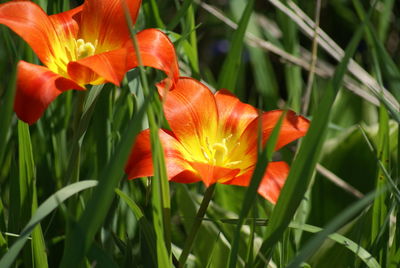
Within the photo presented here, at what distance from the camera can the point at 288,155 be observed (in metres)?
1.43

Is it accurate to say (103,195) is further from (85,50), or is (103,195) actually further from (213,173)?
(85,50)

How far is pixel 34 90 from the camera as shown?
0.78 meters

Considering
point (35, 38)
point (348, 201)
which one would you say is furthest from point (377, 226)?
point (35, 38)

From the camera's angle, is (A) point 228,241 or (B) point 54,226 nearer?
(A) point 228,241

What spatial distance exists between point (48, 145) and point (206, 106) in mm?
421

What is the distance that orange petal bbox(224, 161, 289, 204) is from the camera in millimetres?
838

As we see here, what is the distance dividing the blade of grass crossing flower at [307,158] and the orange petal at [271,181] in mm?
43

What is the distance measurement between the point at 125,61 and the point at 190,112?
0.14 metres

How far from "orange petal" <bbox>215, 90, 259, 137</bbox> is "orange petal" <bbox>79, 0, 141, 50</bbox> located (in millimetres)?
162

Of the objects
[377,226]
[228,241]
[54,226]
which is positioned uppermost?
[377,226]

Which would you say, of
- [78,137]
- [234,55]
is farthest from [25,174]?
[234,55]

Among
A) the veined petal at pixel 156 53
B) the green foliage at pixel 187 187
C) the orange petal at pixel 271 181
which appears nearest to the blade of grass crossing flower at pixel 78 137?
the green foliage at pixel 187 187

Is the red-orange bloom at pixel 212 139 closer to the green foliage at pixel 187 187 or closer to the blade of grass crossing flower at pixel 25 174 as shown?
the green foliage at pixel 187 187

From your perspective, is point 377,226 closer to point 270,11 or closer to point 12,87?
point 12,87
